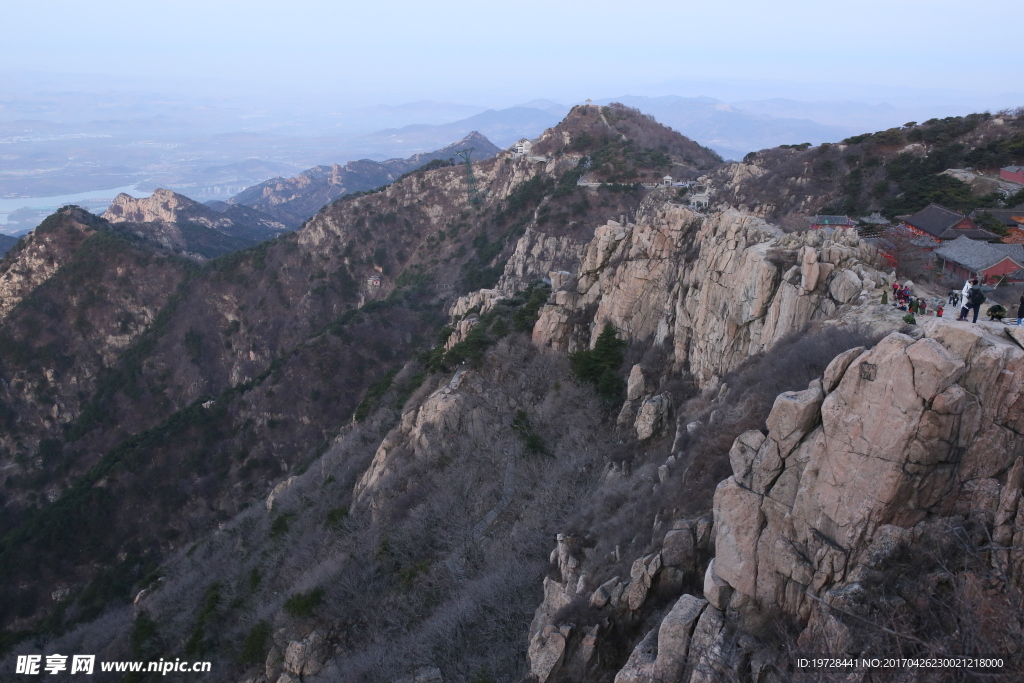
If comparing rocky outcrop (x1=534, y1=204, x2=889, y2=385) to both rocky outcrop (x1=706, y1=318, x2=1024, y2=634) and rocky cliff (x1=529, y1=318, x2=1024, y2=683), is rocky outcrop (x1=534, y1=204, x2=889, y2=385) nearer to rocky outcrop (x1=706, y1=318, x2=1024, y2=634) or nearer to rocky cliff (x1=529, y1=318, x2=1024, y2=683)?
rocky outcrop (x1=706, y1=318, x2=1024, y2=634)

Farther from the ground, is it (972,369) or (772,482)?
(972,369)

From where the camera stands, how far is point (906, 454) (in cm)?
768

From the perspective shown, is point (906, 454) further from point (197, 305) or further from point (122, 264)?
point (122, 264)

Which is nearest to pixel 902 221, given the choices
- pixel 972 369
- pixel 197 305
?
pixel 972 369

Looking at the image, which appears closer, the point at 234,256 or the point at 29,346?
the point at 29,346

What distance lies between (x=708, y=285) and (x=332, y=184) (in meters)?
159

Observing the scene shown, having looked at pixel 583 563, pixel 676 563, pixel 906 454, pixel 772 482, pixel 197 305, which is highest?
pixel 906 454

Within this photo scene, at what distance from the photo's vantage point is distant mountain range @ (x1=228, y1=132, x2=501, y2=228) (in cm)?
15600

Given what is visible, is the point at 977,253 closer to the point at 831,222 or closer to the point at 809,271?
the point at 809,271

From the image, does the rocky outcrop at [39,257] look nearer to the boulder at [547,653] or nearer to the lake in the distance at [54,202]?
the boulder at [547,653]

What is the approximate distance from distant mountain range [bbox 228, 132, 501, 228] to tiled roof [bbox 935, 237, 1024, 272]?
465ft

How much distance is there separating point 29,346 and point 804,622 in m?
70.7

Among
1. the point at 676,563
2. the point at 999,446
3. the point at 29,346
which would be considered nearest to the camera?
the point at 999,446

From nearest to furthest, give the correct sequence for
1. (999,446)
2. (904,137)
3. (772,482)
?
(999,446) < (772,482) < (904,137)
